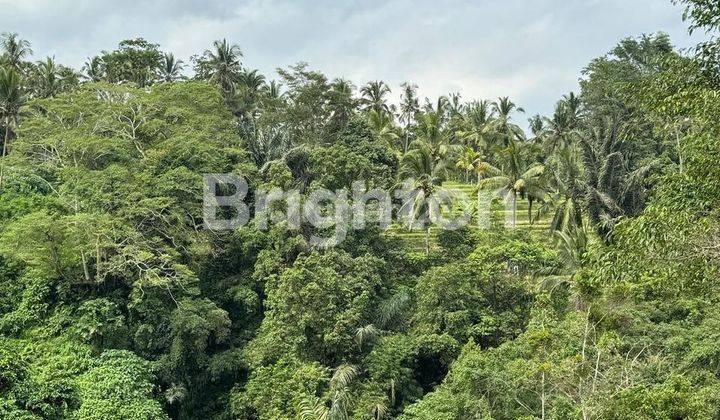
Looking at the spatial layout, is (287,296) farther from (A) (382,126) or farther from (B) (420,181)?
(A) (382,126)

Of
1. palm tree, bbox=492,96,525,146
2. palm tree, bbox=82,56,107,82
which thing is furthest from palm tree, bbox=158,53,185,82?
palm tree, bbox=492,96,525,146

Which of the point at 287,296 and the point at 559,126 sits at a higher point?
the point at 559,126

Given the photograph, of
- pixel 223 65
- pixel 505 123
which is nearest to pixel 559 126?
pixel 505 123

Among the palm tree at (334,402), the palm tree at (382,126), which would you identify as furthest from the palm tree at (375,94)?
the palm tree at (334,402)

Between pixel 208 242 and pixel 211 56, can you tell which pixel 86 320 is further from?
pixel 211 56

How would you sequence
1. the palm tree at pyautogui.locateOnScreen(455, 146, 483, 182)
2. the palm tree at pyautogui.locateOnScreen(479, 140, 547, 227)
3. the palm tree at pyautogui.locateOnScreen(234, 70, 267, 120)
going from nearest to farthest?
1. the palm tree at pyautogui.locateOnScreen(479, 140, 547, 227)
2. the palm tree at pyautogui.locateOnScreen(234, 70, 267, 120)
3. the palm tree at pyautogui.locateOnScreen(455, 146, 483, 182)

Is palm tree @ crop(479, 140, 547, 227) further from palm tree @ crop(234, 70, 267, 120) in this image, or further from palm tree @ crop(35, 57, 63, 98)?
palm tree @ crop(35, 57, 63, 98)

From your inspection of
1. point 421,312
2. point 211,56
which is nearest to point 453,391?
point 421,312

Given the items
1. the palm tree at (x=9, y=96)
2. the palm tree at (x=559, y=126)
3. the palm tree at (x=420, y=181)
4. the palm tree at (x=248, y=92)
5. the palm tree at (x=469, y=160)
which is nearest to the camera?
the palm tree at (x=420, y=181)

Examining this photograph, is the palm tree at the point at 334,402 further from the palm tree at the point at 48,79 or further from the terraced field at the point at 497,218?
the palm tree at the point at 48,79

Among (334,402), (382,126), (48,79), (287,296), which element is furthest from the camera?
(382,126)

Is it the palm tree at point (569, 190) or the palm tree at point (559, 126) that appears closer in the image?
the palm tree at point (569, 190)

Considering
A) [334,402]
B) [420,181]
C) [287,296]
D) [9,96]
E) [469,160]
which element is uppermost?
[9,96]
